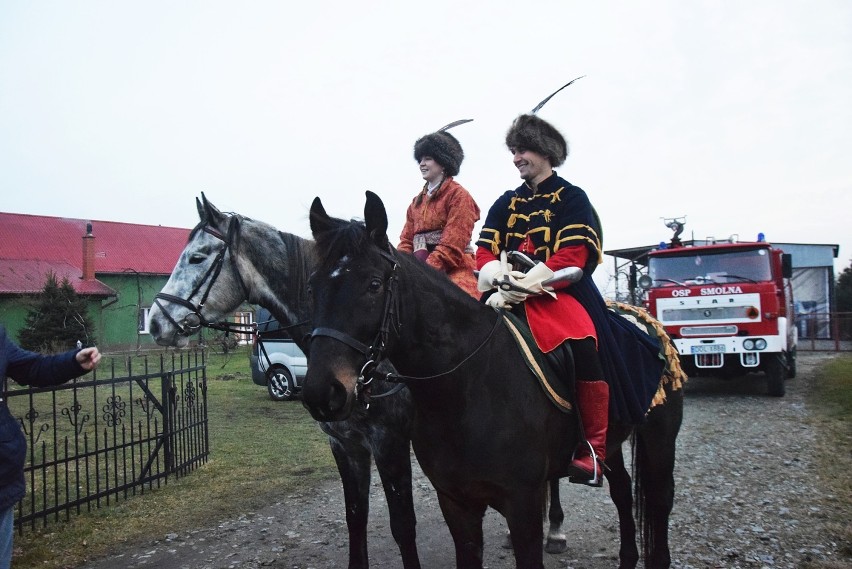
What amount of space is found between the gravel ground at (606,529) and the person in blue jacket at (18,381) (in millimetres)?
1954

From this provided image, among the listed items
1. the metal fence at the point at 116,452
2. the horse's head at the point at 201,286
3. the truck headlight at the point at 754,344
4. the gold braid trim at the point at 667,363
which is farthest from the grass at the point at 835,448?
the metal fence at the point at 116,452

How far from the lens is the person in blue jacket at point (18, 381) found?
286 centimetres

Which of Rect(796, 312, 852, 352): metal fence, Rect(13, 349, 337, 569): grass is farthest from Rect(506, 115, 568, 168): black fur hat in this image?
Rect(796, 312, 852, 352): metal fence

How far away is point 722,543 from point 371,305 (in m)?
4.06

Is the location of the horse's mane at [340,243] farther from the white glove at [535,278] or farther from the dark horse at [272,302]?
the dark horse at [272,302]

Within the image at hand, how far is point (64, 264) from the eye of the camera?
110 ft

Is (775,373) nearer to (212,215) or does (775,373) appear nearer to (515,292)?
(515,292)

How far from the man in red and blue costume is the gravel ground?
76.9 inches

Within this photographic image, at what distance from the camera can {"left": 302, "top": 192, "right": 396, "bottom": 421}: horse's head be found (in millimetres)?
2107

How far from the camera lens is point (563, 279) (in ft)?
9.99

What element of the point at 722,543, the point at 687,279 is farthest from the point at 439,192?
the point at 687,279

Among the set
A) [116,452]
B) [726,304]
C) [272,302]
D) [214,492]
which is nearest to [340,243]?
[272,302]

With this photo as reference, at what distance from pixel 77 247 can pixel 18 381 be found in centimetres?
3697

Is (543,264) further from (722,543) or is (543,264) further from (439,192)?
(722,543)
